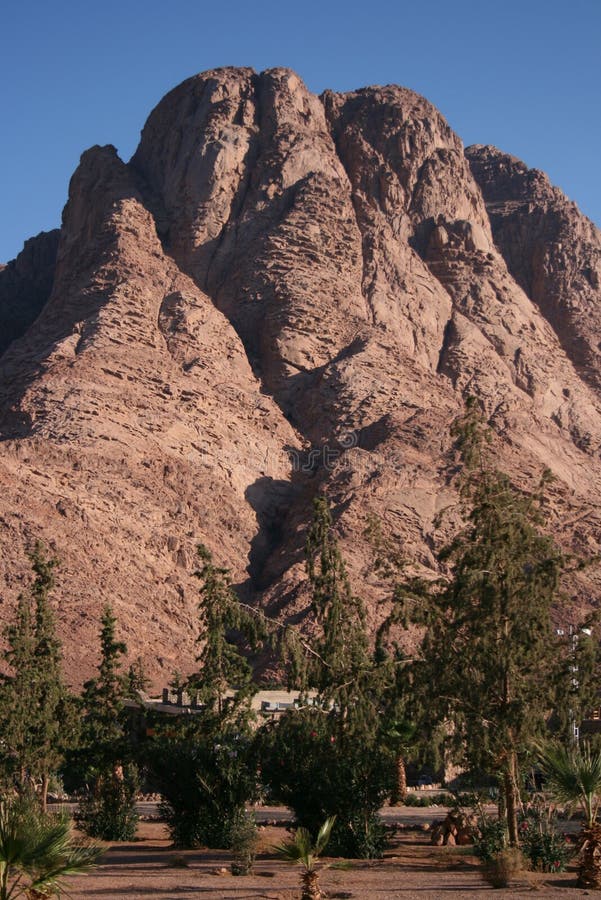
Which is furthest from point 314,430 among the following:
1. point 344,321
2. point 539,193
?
point 539,193

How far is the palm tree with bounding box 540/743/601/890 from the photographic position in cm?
1816

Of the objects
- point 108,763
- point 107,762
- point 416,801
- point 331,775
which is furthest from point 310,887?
point 416,801

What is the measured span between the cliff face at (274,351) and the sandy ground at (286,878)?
30.5 m

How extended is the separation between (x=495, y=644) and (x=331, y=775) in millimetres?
4457

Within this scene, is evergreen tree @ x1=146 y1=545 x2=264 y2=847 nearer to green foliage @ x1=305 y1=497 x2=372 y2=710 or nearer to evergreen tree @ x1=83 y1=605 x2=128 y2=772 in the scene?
green foliage @ x1=305 y1=497 x2=372 y2=710

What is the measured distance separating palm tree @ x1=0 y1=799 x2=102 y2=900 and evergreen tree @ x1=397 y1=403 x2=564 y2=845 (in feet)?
33.6

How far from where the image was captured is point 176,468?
229 ft

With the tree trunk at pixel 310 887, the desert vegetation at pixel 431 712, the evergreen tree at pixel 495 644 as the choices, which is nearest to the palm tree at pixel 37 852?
the tree trunk at pixel 310 887

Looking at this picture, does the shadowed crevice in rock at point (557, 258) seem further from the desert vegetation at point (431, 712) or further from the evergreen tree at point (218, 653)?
the desert vegetation at point (431, 712)

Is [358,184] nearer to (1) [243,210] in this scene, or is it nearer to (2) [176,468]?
(1) [243,210]

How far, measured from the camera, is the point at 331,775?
23.6 meters

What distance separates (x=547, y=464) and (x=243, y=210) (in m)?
32.4

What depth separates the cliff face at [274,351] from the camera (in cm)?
6438

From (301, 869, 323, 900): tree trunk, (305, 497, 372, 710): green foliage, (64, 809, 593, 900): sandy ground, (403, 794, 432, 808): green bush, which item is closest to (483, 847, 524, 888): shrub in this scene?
(64, 809, 593, 900): sandy ground
